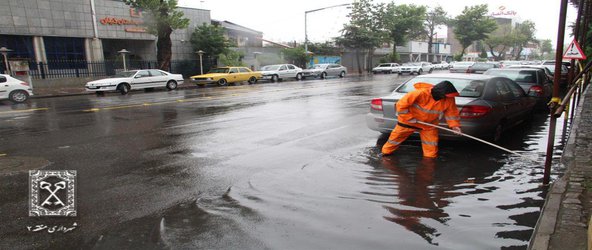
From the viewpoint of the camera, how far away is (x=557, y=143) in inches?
298

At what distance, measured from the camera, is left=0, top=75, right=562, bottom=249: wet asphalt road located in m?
3.69

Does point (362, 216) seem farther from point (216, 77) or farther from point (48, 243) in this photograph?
point (216, 77)

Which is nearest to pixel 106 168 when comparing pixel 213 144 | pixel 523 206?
pixel 213 144

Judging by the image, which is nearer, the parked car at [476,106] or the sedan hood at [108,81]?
the parked car at [476,106]

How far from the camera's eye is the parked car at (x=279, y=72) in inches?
1228

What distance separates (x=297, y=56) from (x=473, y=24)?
1305 inches

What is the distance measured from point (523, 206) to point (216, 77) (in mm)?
23311

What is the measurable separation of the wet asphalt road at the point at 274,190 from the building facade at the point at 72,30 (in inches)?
757

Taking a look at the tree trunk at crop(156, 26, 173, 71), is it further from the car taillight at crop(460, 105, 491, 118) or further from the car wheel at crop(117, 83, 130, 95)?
the car taillight at crop(460, 105, 491, 118)

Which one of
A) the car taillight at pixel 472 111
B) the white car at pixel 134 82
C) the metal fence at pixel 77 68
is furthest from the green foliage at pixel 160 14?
the car taillight at pixel 472 111

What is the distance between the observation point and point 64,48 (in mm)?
26781

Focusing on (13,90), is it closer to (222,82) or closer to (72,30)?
(72,30)

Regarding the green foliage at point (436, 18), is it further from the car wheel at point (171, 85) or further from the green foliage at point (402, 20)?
the car wheel at point (171, 85)

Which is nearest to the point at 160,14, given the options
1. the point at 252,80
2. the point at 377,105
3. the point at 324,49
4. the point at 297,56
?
the point at 252,80
